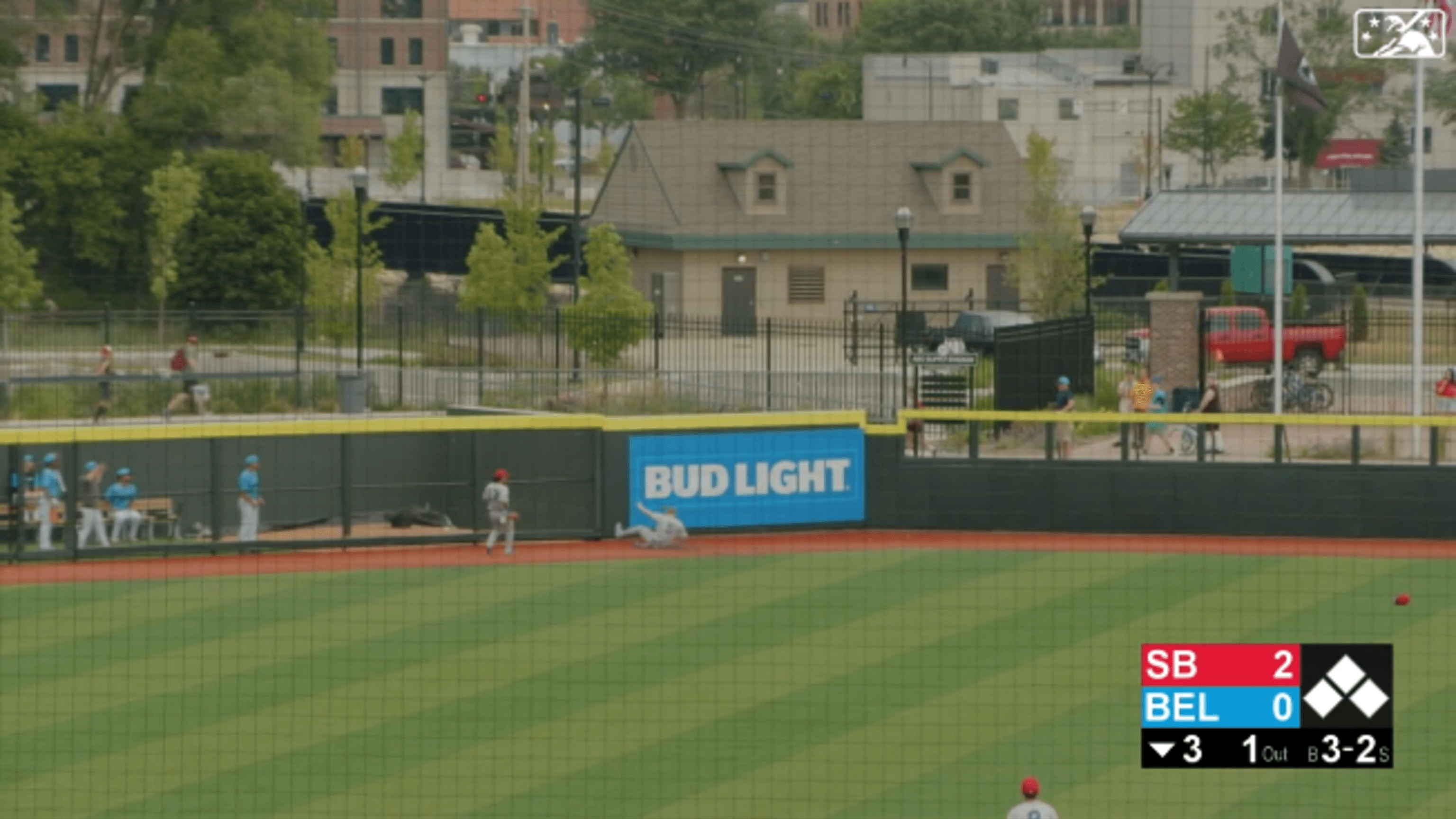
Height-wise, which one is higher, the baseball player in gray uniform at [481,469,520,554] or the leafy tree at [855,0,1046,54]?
the leafy tree at [855,0,1046,54]

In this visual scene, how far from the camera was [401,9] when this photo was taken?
8594 centimetres

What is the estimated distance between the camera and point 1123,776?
56.9 feet

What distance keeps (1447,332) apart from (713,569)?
1971cm

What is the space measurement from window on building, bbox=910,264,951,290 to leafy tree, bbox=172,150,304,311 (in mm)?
15105

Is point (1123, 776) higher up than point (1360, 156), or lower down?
lower down

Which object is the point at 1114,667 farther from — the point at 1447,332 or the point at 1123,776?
the point at 1447,332

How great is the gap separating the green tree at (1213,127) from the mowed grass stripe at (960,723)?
4801cm

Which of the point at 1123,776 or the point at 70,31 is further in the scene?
the point at 70,31

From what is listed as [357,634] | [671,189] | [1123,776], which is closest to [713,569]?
[357,634]

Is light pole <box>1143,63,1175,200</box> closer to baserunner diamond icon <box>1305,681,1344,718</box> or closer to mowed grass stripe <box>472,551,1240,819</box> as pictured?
mowed grass stripe <box>472,551,1240,819</box>

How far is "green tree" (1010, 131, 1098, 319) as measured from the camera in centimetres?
4912

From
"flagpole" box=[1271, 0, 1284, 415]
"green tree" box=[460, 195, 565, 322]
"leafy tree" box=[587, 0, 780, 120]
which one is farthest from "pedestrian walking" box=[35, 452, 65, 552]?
"leafy tree" box=[587, 0, 780, 120]
